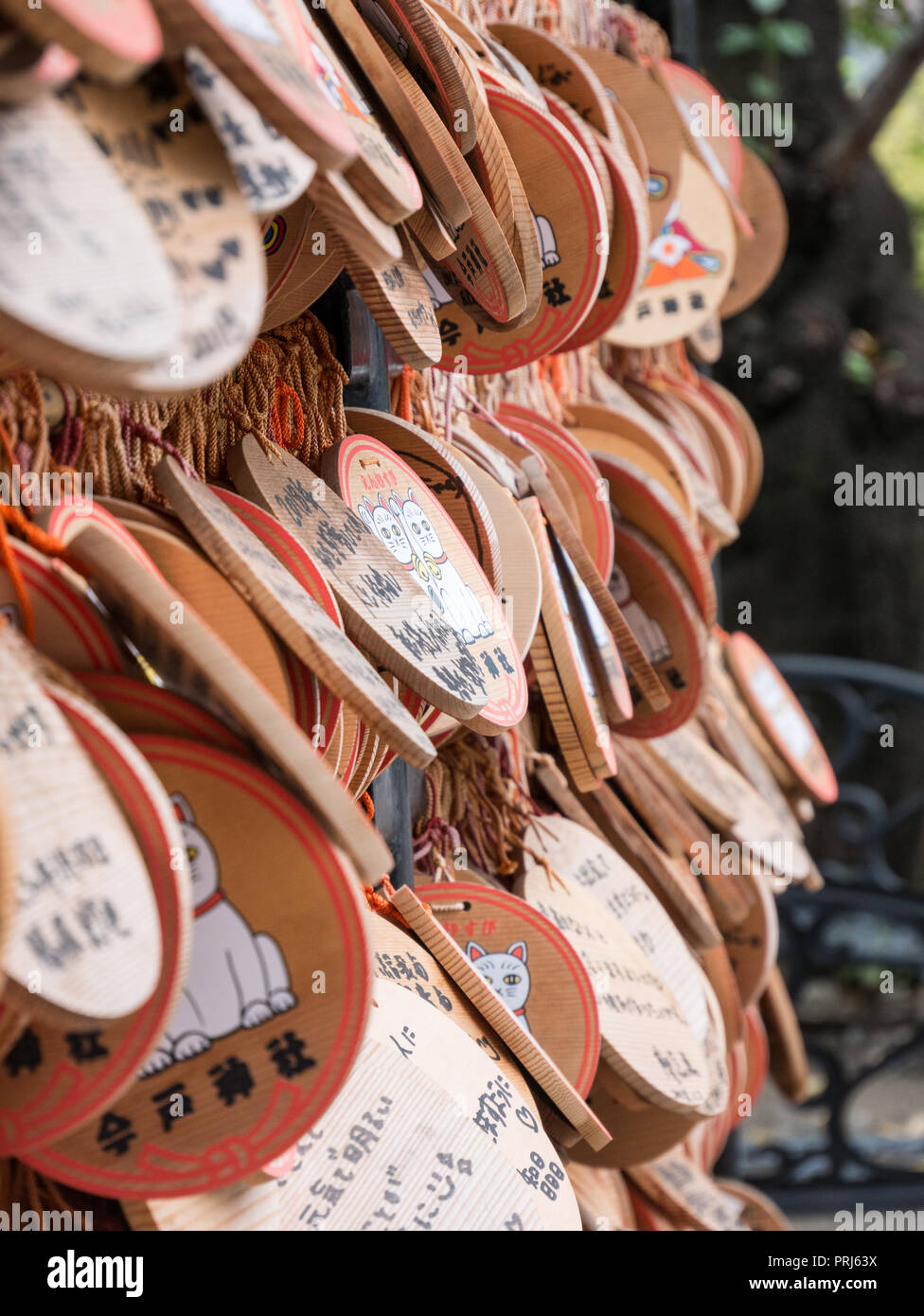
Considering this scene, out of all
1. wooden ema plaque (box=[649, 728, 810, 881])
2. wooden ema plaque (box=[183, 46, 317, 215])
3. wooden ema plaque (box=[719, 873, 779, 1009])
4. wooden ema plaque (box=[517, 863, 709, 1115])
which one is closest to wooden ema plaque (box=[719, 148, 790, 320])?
wooden ema plaque (box=[649, 728, 810, 881])

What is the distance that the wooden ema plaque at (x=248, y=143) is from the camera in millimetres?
310

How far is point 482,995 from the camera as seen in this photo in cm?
60

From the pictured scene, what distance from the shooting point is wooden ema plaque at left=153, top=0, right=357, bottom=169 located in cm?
30

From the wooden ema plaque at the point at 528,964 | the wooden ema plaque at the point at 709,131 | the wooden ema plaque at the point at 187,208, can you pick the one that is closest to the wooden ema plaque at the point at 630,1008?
the wooden ema plaque at the point at 528,964

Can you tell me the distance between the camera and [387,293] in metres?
0.48

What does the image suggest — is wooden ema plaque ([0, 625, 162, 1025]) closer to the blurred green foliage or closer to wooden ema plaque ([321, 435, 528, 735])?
wooden ema plaque ([321, 435, 528, 735])

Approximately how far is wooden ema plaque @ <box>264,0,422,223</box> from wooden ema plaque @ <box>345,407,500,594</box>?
20 centimetres

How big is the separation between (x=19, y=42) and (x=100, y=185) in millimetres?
33

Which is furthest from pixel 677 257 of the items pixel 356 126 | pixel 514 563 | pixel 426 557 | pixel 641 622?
pixel 356 126

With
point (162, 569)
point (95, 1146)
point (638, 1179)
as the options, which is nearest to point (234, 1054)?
point (95, 1146)

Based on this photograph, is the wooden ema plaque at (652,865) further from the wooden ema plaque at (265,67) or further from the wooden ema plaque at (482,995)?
the wooden ema plaque at (265,67)

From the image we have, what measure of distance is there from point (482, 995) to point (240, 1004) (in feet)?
0.87

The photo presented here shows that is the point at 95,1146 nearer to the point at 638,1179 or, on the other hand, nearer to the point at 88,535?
the point at 88,535

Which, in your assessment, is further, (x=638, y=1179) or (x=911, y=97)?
(x=911, y=97)
